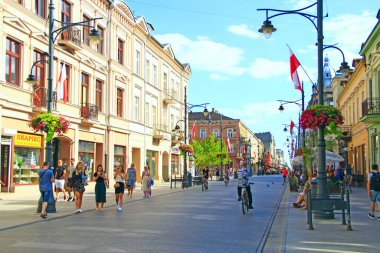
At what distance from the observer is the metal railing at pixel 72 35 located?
1163 inches

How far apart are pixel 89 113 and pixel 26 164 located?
293 inches

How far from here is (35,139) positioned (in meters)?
26.8

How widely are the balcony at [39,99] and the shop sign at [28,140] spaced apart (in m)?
1.47

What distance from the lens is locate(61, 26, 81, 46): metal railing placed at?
96.9ft

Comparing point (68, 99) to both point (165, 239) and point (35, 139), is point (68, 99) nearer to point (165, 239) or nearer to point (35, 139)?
point (35, 139)

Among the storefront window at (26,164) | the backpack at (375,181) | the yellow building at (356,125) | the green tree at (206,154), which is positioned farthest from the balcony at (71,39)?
the green tree at (206,154)

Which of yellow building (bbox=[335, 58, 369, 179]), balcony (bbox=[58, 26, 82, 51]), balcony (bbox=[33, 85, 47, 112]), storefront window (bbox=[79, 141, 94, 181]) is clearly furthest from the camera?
yellow building (bbox=[335, 58, 369, 179])

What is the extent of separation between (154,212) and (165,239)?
6574 millimetres

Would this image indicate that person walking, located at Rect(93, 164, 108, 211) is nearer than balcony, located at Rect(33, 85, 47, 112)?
Yes

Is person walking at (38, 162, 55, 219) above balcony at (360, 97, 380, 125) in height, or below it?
below

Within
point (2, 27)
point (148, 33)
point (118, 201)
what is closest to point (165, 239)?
point (118, 201)

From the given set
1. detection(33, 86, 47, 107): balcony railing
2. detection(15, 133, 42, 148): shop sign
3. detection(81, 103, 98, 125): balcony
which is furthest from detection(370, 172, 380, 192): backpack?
detection(81, 103, 98, 125): balcony

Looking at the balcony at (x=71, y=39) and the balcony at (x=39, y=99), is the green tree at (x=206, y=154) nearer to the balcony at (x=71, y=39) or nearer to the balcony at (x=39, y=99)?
the balcony at (x=71, y=39)

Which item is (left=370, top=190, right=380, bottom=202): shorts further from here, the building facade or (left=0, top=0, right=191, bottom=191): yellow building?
the building facade
